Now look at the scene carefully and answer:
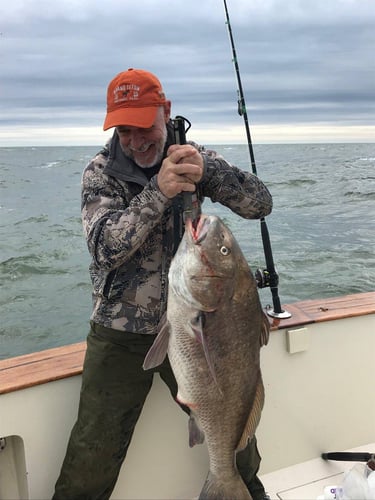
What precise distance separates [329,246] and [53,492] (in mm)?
10602

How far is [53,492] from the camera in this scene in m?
2.50

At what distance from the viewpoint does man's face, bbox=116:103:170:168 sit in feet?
7.06

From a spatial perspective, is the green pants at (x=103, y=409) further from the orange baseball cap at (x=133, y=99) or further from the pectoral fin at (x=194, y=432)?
the orange baseball cap at (x=133, y=99)

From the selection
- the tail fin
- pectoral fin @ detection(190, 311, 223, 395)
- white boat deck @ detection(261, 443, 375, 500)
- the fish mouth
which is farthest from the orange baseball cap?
white boat deck @ detection(261, 443, 375, 500)

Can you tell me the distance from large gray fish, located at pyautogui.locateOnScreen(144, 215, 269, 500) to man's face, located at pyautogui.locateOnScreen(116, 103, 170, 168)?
0.57 meters

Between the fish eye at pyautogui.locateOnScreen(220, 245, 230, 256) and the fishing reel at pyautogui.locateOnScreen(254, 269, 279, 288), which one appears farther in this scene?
the fishing reel at pyautogui.locateOnScreen(254, 269, 279, 288)

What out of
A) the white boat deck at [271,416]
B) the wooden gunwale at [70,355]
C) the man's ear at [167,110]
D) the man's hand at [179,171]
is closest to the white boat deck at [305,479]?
the white boat deck at [271,416]

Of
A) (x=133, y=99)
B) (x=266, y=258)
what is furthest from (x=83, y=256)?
(x=133, y=99)

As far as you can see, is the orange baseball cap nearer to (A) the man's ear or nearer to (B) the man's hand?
(A) the man's ear

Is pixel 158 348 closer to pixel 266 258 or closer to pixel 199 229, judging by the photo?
pixel 199 229

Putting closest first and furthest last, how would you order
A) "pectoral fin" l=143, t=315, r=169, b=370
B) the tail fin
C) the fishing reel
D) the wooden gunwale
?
1. "pectoral fin" l=143, t=315, r=169, b=370
2. the tail fin
3. the wooden gunwale
4. the fishing reel

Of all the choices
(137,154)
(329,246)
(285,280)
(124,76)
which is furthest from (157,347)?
(329,246)

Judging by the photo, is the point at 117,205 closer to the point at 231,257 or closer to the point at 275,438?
the point at 231,257

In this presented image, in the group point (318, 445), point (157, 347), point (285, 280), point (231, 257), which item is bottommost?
point (285, 280)
